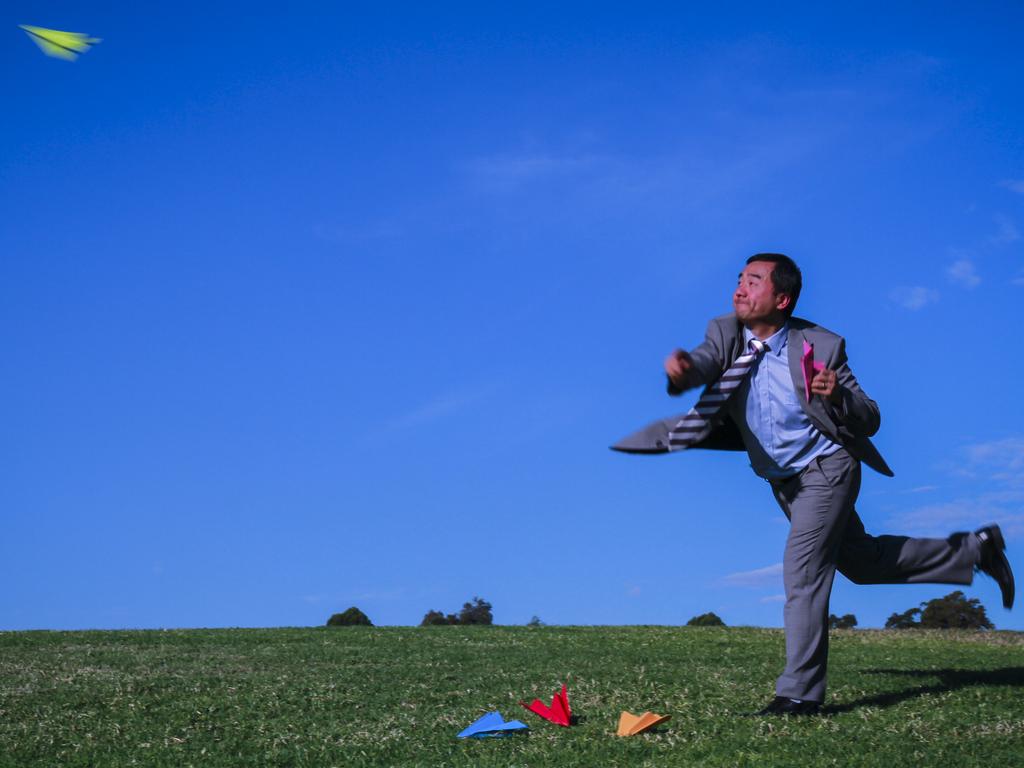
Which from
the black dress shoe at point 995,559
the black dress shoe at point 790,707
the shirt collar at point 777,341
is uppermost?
the shirt collar at point 777,341

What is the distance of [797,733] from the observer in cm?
627

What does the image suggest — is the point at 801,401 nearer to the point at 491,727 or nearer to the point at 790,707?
the point at 790,707

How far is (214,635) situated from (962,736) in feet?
37.1

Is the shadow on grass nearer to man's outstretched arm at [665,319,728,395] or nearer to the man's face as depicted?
man's outstretched arm at [665,319,728,395]

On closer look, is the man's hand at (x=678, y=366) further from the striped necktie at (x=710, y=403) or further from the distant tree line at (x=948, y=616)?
the distant tree line at (x=948, y=616)

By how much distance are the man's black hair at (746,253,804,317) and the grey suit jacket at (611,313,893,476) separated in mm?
165

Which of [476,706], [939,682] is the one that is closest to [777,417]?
[476,706]

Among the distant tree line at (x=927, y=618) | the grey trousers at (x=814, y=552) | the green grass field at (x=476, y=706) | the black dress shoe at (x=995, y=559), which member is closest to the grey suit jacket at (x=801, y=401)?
the grey trousers at (x=814, y=552)

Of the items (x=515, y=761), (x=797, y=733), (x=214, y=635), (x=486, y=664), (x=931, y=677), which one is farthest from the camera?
(x=214, y=635)

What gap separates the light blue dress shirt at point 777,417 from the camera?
23.5 ft

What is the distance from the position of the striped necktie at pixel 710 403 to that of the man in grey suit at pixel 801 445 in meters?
0.03

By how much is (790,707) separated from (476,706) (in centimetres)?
211

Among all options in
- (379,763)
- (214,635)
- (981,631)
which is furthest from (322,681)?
(981,631)

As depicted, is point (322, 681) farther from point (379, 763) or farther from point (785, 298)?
point (785, 298)
